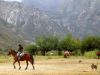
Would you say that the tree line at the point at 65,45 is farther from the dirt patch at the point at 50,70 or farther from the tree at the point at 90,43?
A: the dirt patch at the point at 50,70

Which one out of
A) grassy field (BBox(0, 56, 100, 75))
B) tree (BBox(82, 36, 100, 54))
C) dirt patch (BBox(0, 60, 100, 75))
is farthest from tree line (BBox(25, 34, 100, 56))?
dirt patch (BBox(0, 60, 100, 75))

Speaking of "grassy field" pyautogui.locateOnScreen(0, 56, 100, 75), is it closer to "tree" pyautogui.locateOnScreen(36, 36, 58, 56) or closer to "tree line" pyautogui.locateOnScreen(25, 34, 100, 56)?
"tree line" pyautogui.locateOnScreen(25, 34, 100, 56)

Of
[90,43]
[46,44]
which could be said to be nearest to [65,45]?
[46,44]

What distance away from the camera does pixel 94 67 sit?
36781 millimetres

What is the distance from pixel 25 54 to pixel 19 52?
694 mm

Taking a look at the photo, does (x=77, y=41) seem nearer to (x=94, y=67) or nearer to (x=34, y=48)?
(x=34, y=48)

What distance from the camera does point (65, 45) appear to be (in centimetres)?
12200

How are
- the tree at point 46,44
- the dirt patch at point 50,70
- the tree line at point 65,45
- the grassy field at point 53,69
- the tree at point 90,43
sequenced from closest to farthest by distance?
the dirt patch at point 50,70, the grassy field at point 53,69, the tree at point 90,43, the tree line at point 65,45, the tree at point 46,44

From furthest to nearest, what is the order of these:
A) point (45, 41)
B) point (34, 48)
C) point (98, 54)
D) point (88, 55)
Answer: point (45, 41)
point (34, 48)
point (88, 55)
point (98, 54)

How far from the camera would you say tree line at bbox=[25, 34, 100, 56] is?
374ft

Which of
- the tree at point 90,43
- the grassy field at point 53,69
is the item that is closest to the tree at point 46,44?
the tree at point 90,43

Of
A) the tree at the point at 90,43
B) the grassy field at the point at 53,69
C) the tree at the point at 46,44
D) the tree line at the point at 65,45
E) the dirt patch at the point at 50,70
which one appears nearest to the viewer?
the dirt patch at the point at 50,70

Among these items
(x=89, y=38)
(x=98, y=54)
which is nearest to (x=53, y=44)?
(x=89, y=38)

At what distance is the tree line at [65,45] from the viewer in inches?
4488
